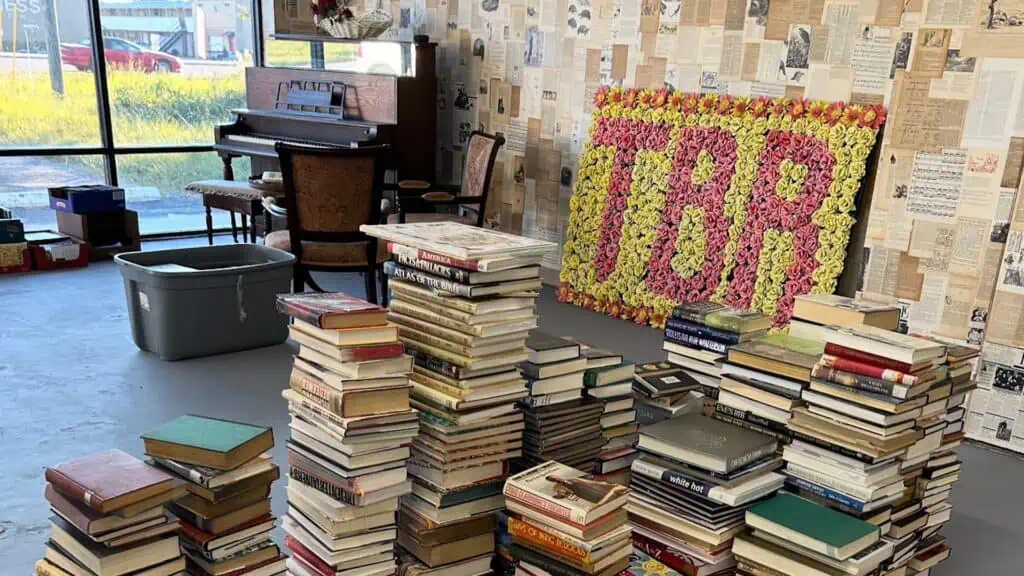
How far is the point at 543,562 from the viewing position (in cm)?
211

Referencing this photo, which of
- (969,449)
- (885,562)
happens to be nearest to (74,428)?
(885,562)

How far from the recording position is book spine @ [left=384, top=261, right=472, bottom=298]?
2.14 metres

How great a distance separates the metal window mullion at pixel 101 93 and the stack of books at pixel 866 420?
634 centimetres

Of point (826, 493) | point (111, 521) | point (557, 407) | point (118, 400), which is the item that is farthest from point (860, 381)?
point (118, 400)

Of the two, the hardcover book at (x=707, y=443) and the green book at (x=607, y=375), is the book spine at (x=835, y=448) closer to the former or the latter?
the hardcover book at (x=707, y=443)

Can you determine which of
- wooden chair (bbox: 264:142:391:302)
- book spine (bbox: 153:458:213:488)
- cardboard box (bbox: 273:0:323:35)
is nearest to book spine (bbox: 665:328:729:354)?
book spine (bbox: 153:458:213:488)

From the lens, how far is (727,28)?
4621mm

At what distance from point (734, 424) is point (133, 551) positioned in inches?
65.4

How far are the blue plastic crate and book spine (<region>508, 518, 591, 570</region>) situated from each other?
5203mm

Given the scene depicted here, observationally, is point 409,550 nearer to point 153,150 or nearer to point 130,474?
point 130,474

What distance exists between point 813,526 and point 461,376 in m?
0.98

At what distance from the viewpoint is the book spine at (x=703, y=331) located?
2633mm

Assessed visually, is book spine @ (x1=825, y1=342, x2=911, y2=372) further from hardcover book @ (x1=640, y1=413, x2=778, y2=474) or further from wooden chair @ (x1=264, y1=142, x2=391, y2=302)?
wooden chair @ (x1=264, y1=142, x2=391, y2=302)

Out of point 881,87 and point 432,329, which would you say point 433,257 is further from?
point 881,87
